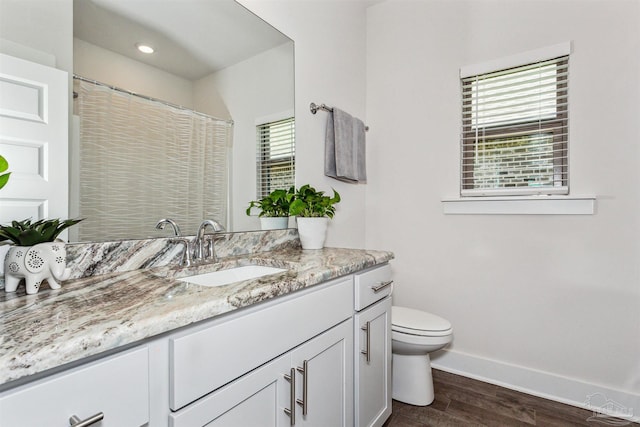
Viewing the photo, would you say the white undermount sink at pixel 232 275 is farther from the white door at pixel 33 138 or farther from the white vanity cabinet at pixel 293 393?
the white door at pixel 33 138

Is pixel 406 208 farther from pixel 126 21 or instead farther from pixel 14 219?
pixel 14 219

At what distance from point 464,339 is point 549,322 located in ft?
1.64

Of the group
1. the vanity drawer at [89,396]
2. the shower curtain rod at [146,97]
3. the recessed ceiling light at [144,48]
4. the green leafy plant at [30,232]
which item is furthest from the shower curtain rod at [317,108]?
the vanity drawer at [89,396]

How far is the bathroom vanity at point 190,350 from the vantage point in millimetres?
513

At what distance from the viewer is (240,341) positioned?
2.66 feet

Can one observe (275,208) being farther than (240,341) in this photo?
Yes

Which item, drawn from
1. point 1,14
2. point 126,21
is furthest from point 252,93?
point 1,14

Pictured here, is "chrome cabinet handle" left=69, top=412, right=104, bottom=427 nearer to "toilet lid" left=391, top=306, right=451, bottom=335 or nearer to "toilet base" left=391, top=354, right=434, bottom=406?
"toilet lid" left=391, top=306, right=451, bottom=335

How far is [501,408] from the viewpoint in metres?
1.81

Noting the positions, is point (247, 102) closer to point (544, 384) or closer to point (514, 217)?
point (514, 217)

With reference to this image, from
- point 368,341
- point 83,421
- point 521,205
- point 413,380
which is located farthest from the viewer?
point 521,205

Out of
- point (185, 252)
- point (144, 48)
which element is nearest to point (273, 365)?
point (185, 252)

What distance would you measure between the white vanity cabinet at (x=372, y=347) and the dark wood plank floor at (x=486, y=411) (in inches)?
9.2

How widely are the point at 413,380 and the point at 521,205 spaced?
1191 millimetres
